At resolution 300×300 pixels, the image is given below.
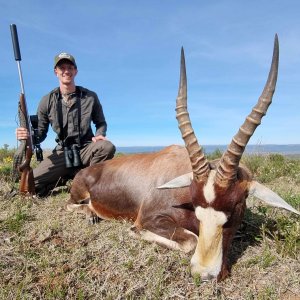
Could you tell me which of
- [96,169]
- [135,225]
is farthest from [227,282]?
[96,169]

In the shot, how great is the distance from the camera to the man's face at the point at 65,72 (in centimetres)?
811

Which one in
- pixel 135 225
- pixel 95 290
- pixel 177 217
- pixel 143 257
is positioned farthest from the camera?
pixel 135 225

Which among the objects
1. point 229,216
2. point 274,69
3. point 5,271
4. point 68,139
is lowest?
point 5,271

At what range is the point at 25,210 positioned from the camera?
6.29 m

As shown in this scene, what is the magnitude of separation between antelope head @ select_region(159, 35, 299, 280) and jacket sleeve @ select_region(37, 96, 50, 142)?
4.66 metres

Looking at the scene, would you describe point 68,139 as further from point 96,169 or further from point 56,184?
point 96,169

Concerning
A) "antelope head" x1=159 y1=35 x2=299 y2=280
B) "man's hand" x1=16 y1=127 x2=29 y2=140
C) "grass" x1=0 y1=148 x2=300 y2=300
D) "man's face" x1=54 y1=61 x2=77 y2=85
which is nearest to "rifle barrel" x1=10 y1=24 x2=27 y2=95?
"man's face" x1=54 y1=61 x2=77 y2=85

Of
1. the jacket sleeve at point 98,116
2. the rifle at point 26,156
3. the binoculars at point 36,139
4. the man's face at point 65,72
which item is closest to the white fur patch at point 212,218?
the rifle at point 26,156

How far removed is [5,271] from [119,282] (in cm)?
121

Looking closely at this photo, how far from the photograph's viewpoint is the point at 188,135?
4.45m

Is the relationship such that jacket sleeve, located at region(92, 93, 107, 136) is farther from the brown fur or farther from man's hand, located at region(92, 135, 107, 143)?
the brown fur

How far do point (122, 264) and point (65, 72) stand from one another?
514cm

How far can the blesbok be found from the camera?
→ 3.91 m

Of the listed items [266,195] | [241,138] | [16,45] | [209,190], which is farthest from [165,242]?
[16,45]
